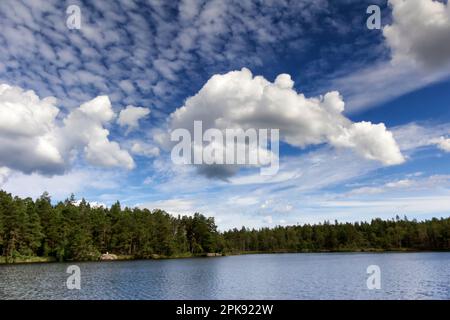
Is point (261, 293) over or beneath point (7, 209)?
beneath

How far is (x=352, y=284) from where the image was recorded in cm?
6303

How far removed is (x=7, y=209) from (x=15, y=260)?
15.7 meters

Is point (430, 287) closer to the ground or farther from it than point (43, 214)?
closer to the ground

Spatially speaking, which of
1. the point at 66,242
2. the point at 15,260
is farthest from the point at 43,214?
the point at 15,260

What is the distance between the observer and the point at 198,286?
6469 cm

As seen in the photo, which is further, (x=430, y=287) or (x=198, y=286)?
(x=198, y=286)
